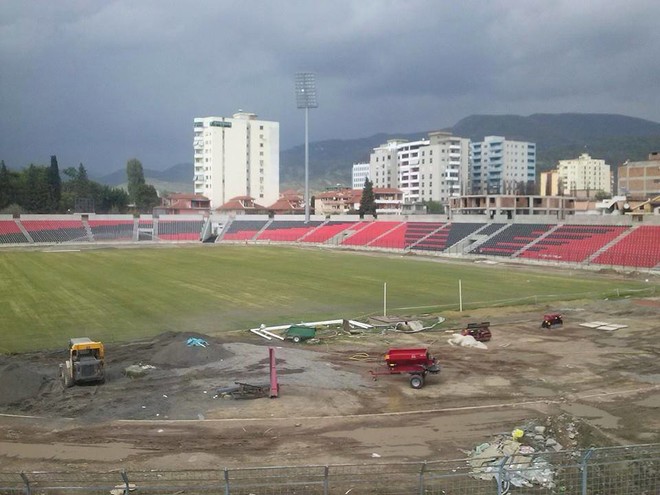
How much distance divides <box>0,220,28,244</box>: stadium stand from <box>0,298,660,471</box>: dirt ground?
261ft

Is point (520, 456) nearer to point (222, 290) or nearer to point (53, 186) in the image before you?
point (222, 290)

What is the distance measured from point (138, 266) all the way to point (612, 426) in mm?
54757

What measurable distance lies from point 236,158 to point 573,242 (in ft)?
365

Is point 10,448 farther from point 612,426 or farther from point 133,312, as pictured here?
point 133,312

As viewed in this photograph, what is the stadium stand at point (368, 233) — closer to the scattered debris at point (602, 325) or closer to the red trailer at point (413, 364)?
the scattered debris at point (602, 325)

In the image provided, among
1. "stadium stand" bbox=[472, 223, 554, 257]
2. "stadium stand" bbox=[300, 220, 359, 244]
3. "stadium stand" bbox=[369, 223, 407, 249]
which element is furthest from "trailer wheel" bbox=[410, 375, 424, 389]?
"stadium stand" bbox=[300, 220, 359, 244]

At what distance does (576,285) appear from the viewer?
1953 inches

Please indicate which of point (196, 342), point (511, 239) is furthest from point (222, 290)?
point (511, 239)

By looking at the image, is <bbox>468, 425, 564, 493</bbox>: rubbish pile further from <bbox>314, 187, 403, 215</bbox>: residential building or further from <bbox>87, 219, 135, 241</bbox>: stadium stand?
<bbox>314, 187, 403, 215</bbox>: residential building

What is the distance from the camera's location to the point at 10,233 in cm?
9731

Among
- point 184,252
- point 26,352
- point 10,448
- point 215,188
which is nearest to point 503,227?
point 184,252

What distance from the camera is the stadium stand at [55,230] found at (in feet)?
327

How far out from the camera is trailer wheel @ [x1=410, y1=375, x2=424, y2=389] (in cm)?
2114

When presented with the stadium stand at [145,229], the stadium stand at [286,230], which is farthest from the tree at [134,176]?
the stadium stand at [286,230]
